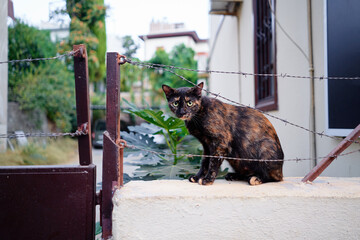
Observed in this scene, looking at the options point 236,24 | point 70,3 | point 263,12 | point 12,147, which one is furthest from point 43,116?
point 263,12

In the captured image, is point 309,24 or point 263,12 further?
point 263,12

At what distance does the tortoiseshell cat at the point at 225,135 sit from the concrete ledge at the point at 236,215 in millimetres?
248

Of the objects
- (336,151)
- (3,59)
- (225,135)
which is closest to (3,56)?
(3,59)

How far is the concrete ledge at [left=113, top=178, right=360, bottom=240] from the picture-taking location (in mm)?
1368

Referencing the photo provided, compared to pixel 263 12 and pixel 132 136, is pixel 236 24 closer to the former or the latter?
pixel 263 12

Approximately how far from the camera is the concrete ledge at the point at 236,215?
4.49 ft

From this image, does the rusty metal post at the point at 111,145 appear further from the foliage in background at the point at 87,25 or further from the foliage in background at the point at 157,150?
the foliage in background at the point at 87,25

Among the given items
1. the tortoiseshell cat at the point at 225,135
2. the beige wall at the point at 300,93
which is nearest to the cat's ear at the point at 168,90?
the tortoiseshell cat at the point at 225,135

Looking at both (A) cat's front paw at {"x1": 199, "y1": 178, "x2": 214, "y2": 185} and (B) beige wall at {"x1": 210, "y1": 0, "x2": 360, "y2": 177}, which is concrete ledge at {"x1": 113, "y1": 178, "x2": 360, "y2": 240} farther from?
(B) beige wall at {"x1": 210, "y1": 0, "x2": 360, "y2": 177}

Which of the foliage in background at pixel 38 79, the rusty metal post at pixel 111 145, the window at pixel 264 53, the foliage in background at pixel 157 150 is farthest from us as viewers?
the foliage in background at pixel 38 79

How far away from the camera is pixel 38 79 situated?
30.0 feet

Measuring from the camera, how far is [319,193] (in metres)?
1.42

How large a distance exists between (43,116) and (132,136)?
29.0ft

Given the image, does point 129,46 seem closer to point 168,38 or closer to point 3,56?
point 168,38
